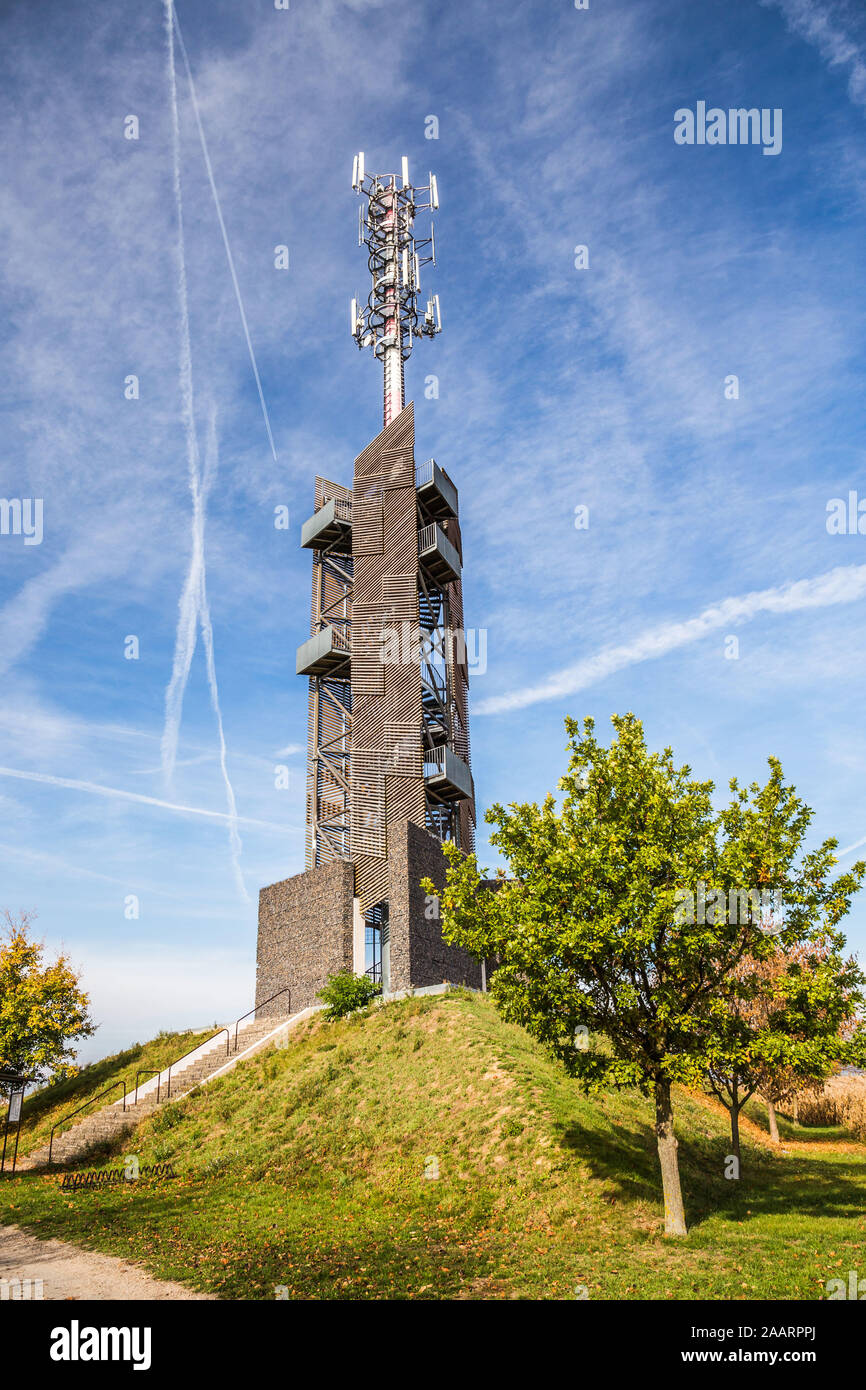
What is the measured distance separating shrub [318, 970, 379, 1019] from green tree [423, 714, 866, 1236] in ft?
51.2

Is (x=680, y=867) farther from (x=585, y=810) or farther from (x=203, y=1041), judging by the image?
(x=203, y=1041)

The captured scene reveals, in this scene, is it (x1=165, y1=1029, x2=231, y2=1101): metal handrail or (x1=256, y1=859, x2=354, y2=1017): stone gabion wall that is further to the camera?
(x1=256, y1=859, x2=354, y2=1017): stone gabion wall

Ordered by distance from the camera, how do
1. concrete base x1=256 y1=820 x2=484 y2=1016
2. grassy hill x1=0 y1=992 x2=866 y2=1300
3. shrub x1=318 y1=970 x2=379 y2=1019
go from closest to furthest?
grassy hill x1=0 y1=992 x2=866 y2=1300, shrub x1=318 y1=970 x2=379 y2=1019, concrete base x1=256 y1=820 x2=484 y2=1016

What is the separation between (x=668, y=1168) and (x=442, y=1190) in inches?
228

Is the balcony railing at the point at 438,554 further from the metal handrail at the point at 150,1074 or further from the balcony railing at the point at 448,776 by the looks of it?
the metal handrail at the point at 150,1074

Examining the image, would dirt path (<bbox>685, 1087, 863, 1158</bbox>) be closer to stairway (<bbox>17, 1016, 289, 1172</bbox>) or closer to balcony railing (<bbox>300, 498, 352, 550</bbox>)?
stairway (<bbox>17, 1016, 289, 1172</bbox>)

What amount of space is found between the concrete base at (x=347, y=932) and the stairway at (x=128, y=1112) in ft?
14.3

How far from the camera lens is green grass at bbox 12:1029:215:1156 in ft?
107

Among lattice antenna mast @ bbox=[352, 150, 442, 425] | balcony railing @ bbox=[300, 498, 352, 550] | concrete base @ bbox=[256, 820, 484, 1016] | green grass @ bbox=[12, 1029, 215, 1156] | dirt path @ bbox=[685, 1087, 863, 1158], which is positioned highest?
lattice antenna mast @ bbox=[352, 150, 442, 425]

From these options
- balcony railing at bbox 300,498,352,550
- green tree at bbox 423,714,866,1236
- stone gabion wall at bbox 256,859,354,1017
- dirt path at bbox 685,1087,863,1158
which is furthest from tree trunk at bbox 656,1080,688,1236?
balcony railing at bbox 300,498,352,550

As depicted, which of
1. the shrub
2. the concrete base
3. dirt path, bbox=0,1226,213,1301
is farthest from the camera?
the concrete base

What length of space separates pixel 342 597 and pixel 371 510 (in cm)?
620

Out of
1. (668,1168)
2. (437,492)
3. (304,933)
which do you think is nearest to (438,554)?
(437,492)

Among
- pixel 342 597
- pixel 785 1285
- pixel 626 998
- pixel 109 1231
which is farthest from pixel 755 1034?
→ pixel 342 597
